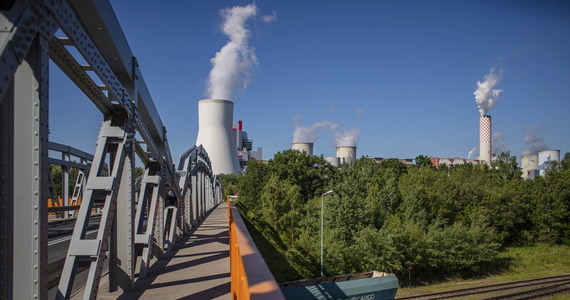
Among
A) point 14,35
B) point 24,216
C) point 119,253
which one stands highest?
point 14,35

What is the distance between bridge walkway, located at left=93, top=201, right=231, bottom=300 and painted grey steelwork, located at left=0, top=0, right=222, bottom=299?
0.89 ft

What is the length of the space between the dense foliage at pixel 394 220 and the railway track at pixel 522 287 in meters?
2.91

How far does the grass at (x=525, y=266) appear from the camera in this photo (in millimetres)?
20078

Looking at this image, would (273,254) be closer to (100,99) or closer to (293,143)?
(100,99)

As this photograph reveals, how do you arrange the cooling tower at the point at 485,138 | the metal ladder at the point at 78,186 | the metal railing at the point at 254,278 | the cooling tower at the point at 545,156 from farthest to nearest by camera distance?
1. the cooling tower at the point at 545,156
2. the cooling tower at the point at 485,138
3. the metal ladder at the point at 78,186
4. the metal railing at the point at 254,278

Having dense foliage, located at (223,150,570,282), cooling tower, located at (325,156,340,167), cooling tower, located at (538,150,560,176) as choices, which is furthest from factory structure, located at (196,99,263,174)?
cooling tower, located at (538,150,560,176)

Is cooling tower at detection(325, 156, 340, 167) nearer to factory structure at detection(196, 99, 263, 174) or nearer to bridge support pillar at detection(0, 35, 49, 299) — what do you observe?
factory structure at detection(196, 99, 263, 174)

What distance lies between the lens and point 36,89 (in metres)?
2.71

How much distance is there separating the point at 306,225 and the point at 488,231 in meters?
10.6

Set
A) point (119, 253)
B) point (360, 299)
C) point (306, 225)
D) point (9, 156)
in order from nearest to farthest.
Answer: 1. point (9, 156)
2. point (119, 253)
3. point (360, 299)
4. point (306, 225)

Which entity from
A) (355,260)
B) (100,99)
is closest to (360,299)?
(355,260)

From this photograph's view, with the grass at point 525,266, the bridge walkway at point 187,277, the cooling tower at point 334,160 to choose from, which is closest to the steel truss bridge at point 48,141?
the bridge walkway at point 187,277

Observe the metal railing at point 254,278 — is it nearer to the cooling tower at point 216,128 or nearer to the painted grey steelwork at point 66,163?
the painted grey steelwork at point 66,163

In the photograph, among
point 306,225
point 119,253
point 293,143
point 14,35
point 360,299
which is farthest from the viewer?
point 293,143
